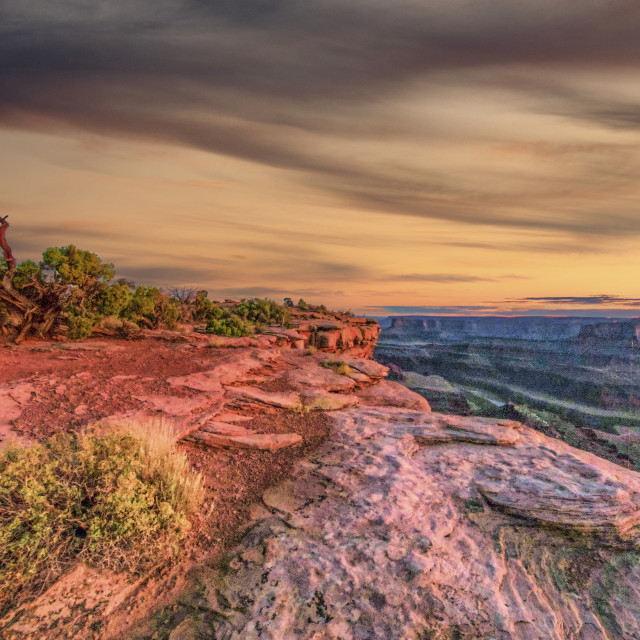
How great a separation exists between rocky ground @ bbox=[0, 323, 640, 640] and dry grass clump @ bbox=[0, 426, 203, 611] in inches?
10.6

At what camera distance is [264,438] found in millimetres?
7500

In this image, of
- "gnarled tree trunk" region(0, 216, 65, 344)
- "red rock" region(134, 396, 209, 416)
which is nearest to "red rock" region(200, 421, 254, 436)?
"red rock" region(134, 396, 209, 416)

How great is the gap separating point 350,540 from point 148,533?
2.40 m

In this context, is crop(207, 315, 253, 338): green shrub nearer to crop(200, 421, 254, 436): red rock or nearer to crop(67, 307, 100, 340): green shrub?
crop(67, 307, 100, 340): green shrub

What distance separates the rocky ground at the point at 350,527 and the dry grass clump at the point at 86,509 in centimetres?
27

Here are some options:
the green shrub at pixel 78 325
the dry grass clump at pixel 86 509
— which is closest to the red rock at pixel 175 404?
the dry grass clump at pixel 86 509

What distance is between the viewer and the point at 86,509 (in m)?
4.32

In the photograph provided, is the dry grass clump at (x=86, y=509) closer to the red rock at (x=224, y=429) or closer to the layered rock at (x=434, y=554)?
the layered rock at (x=434, y=554)

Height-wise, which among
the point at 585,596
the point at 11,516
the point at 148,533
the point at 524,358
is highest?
the point at 11,516

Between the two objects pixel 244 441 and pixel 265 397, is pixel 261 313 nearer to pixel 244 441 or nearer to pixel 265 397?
pixel 265 397

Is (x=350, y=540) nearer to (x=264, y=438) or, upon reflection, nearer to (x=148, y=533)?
(x=148, y=533)

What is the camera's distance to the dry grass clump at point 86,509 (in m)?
3.73

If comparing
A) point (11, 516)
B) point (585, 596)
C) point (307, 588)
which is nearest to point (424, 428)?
point (585, 596)

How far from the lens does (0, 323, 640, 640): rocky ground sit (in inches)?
142
